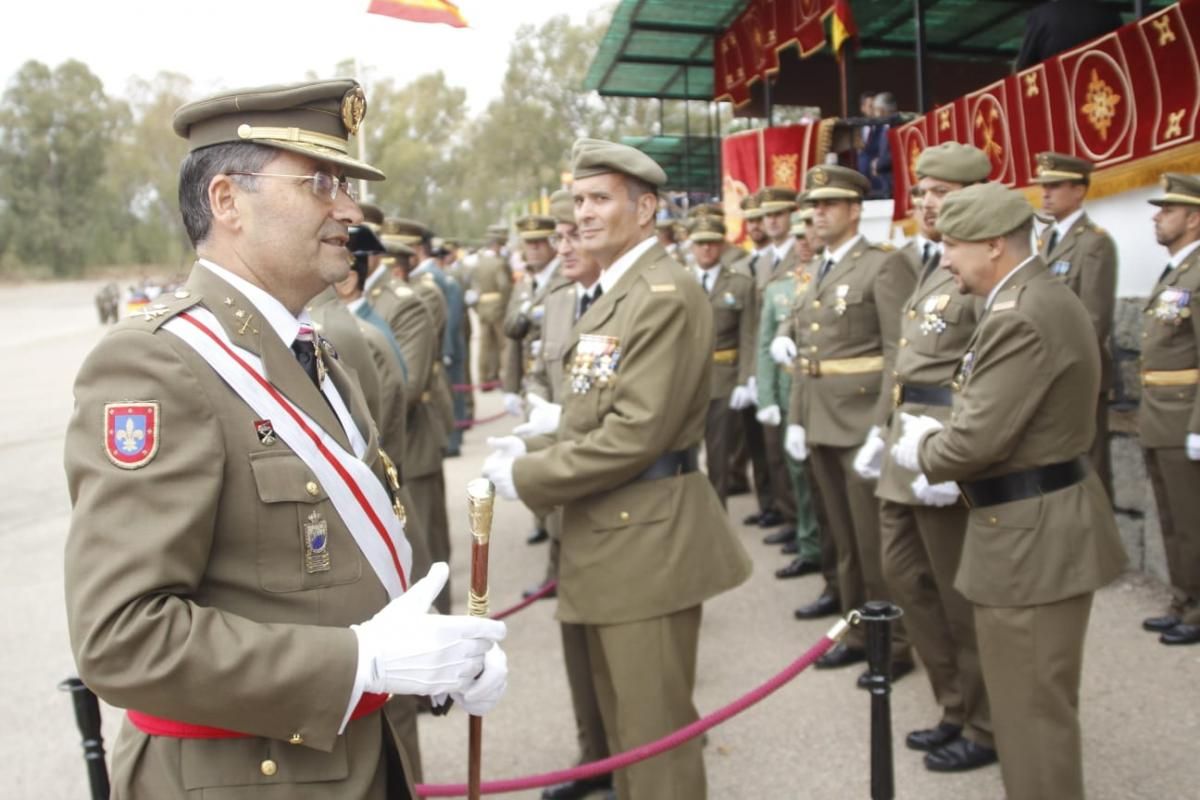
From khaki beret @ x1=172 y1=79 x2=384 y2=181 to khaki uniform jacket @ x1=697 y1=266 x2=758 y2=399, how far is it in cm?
582

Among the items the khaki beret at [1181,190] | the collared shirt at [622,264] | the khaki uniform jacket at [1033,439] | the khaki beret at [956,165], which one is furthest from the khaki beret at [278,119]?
the khaki beret at [1181,190]

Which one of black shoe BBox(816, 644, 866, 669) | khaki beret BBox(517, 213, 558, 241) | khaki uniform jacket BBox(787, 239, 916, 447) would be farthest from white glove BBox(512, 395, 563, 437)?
khaki beret BBox(517, 213, 558, 241)

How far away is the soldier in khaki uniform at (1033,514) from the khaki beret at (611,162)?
1.10 m

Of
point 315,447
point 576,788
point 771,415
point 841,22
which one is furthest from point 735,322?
point 315,447

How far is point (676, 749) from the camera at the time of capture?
3.26 meters

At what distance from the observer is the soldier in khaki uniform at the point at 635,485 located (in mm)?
3230

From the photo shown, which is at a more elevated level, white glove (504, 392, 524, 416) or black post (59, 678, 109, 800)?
white glove (504, 392, 524, 416)

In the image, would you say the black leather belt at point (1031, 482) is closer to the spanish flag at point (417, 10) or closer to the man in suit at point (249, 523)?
the man in suit at point (249, 523)

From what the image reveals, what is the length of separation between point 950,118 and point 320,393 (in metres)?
6.27

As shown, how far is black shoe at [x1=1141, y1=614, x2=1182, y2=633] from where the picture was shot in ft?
17.2

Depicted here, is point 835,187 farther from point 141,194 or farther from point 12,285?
point 141,194

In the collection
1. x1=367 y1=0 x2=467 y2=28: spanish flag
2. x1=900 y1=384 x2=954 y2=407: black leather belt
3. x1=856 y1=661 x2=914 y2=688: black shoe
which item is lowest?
x1=856 y1=661 x2=914 y2=688: black shoe

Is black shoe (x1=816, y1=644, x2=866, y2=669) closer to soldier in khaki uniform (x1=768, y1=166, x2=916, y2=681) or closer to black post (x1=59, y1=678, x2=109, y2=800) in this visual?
soldier in khaki uniform (x1=768, y1=166, x2=916, y2=681)

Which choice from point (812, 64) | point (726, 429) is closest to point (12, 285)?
point (812, 64)
